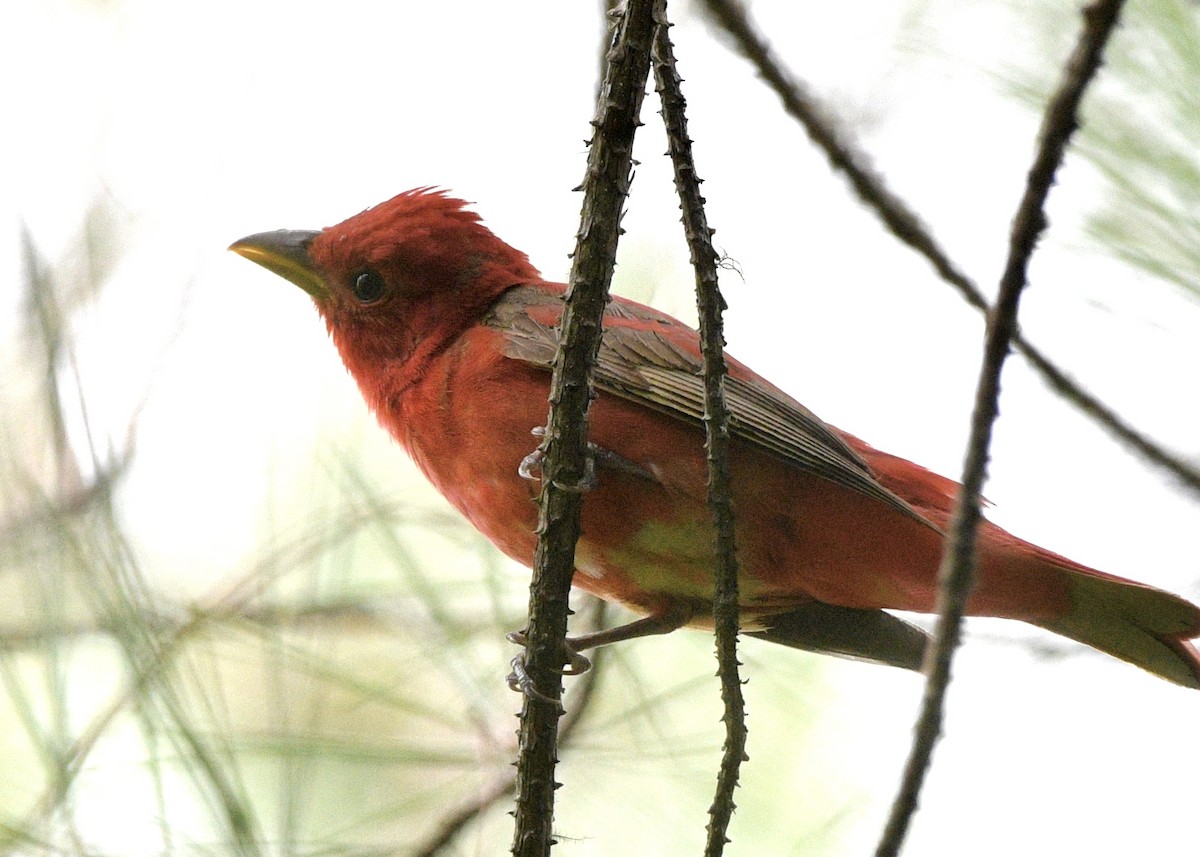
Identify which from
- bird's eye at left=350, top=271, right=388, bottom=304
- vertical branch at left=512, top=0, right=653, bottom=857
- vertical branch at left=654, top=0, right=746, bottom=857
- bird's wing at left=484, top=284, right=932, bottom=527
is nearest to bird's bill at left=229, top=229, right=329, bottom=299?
bird's eye at left=350, top=271, right=388, bottom=304

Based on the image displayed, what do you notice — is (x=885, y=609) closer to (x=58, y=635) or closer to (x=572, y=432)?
(x=572, y=432)

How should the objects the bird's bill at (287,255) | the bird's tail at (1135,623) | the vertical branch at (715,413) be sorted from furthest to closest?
the bird's bill at (287,255)
the bird's tail at (1135,623)
the vertical branch at (715,413)

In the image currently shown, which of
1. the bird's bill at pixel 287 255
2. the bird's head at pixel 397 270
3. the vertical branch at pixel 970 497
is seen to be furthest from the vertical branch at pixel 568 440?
the bird's bill at pixel 287 255

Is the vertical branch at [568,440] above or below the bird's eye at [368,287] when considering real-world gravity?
below

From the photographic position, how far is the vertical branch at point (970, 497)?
149 cm

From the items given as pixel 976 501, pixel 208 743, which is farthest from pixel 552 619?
pixel 976 501

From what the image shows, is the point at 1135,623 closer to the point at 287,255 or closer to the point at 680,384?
the point at 680,384

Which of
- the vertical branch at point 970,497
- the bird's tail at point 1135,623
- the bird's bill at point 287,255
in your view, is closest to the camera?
the vertical branch at point 970,497

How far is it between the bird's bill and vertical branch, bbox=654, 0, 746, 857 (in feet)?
5.92

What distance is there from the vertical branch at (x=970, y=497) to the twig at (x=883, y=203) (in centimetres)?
46

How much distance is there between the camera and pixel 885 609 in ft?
11.2

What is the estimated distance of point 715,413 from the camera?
2281 millimetres

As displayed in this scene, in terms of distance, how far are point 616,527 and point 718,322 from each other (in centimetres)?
100

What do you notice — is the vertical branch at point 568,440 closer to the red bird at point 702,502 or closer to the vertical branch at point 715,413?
the vertical branch at point 715,413
